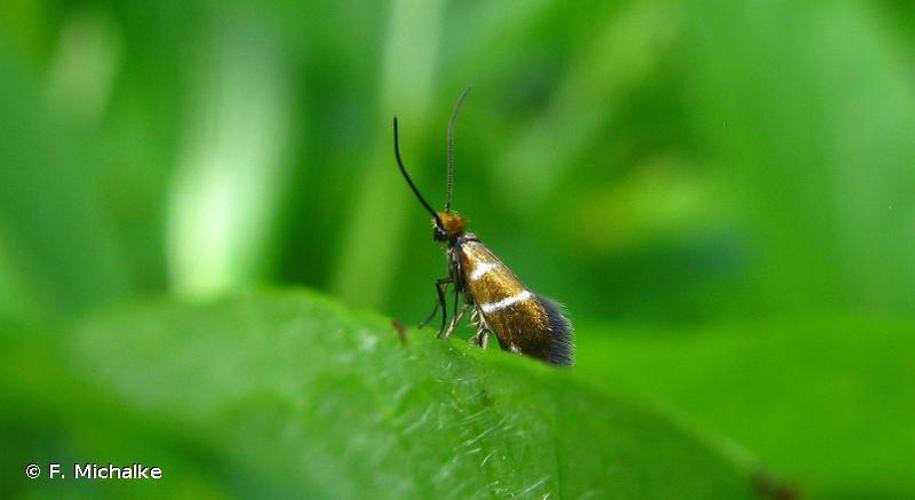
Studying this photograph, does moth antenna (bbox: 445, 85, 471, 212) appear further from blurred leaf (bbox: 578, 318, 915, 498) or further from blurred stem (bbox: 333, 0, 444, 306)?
blurred stem (bbox: 333, 0, 444, 306)

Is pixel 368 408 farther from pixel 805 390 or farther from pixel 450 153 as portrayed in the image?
pixel 450 153

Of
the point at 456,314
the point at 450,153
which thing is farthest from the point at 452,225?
the point at 450,153

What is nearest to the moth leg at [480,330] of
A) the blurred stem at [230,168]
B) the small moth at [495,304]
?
the small moth at [495,304]

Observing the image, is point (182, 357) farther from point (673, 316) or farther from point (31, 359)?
point (673, 316)

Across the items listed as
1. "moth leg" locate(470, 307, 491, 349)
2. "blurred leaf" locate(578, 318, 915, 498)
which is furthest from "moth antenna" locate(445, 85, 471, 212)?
"blurred leaf" locate(578, 318, 915, 498)

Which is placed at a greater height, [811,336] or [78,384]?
[78,384]

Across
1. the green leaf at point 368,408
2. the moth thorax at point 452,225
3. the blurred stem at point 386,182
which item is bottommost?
the green leaf at point 368,408

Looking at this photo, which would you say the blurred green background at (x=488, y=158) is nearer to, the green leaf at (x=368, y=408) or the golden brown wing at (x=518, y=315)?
the golden brown wing at (x=518, y=315)

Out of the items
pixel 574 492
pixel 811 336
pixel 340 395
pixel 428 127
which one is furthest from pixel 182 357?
pixel 428 127
